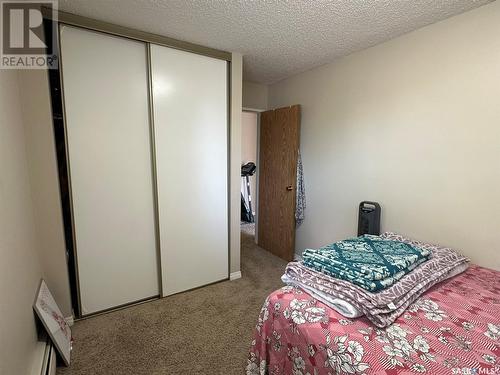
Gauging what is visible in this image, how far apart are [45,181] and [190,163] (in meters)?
1.11

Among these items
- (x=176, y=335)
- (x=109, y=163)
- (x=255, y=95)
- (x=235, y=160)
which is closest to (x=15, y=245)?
(x=109, y=163)

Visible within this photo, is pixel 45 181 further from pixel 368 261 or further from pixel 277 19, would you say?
pixel 368 261

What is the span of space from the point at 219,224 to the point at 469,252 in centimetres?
211

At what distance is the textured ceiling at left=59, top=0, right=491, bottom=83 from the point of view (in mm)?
1653

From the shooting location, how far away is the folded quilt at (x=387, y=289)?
3.43 ft

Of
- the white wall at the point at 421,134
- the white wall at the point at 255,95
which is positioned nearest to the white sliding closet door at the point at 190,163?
the white wall at the point at 255,95

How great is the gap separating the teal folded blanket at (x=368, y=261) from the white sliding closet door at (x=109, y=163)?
5.27 feet

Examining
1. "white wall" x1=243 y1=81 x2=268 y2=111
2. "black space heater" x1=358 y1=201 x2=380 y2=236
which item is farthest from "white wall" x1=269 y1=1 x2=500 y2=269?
"white wall" x1=243 y1=81 x2=268 y2=111

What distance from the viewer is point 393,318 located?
1055mm

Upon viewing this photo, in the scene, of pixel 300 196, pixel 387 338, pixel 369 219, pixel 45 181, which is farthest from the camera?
pixel 300 196

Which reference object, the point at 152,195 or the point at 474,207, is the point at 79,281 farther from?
the point at 474,207

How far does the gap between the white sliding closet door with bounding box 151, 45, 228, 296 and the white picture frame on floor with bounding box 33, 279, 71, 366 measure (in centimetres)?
82

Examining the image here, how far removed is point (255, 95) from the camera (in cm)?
358

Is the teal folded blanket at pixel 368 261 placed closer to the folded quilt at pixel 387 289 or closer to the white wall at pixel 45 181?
the folded quilt at pixel 387 289
